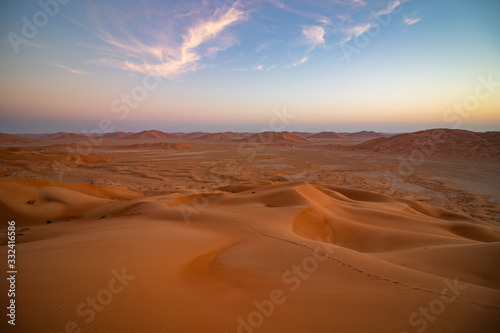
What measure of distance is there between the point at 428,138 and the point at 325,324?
4655 cm

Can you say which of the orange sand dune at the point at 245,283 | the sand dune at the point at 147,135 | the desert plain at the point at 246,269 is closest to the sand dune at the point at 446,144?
the desert plain at the point at 246,269

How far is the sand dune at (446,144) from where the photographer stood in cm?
2914

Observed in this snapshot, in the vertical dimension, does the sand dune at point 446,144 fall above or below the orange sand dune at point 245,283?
above

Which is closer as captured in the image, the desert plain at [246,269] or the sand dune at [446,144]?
Result: the desert plain at [246,269]

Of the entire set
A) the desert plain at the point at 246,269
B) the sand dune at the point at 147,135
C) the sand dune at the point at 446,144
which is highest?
the sand dune at the point at 147,135

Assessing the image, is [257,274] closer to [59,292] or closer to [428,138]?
[59,292]

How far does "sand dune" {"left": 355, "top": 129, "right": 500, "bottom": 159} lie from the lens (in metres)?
29.1

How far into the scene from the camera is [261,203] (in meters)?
10.9

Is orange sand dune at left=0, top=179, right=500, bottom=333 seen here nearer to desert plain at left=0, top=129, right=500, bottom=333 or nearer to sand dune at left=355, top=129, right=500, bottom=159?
desert plain at left=0, top=129, right=500, bottom=333

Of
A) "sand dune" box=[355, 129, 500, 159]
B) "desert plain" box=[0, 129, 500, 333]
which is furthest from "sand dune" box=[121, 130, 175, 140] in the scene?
"desert plain" box=[0, 129, 500, 333]

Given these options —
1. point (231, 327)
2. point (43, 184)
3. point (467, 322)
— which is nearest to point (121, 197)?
point (43, 184)

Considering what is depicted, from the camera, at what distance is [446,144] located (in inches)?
1324

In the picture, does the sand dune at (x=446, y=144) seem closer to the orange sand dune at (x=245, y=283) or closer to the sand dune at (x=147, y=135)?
the orange sand dune at (x=245, y=283)

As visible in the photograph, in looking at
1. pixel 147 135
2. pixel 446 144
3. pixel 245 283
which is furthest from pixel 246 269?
pixel 147 135
